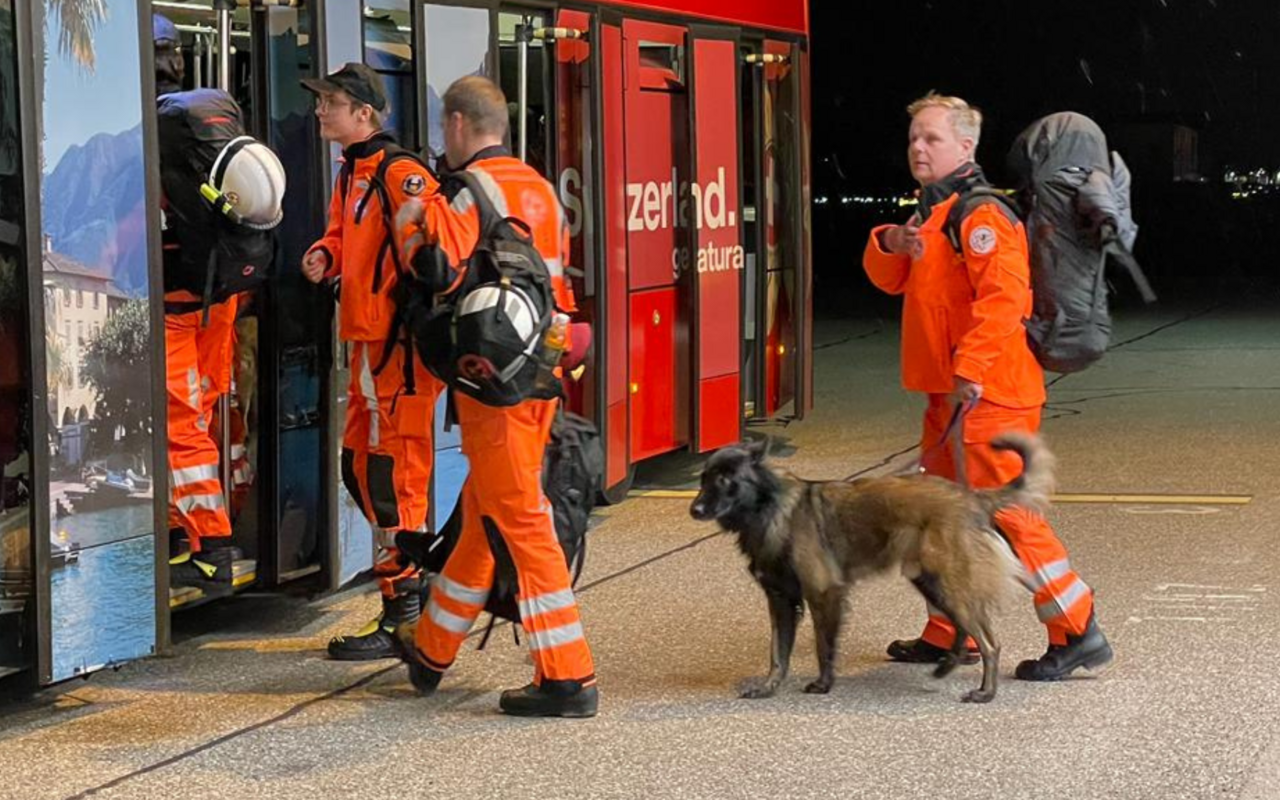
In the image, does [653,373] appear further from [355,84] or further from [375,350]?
[355,84]

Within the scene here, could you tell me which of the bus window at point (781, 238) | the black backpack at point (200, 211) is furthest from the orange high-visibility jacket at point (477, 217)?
the bus window at point (781, 238)

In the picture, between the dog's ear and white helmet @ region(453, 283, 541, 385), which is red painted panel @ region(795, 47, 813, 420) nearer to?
the dog's ear

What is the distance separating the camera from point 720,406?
34.7ft

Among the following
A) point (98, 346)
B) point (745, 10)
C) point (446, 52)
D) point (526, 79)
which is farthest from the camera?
point (745, 10)

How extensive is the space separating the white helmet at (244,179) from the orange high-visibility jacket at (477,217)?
0.68 m

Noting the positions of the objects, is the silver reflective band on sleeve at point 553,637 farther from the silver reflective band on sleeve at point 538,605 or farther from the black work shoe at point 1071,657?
the black work shoe at point 1071,657

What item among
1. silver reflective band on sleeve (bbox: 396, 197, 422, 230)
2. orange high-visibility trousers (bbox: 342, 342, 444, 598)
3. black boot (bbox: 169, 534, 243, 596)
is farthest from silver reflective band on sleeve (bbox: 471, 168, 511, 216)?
black boot (bbox: 169, 534, 243, 596)

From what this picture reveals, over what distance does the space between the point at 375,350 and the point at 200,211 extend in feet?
2.53

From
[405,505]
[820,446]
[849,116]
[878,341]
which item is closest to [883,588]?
[405,505]

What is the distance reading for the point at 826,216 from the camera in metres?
41.0

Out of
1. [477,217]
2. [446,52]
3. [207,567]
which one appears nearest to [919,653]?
[477,217]

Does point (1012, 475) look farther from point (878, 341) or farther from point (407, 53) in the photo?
point (878, 341)

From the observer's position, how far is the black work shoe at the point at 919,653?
6.63 meters

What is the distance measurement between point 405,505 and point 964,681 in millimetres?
1952
